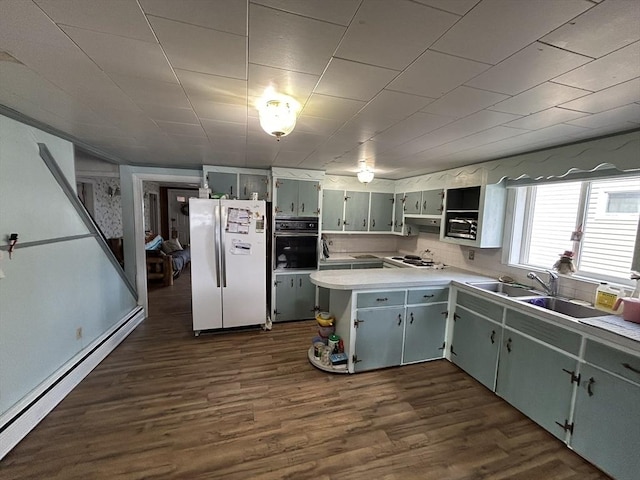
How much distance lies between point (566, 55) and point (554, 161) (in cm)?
168

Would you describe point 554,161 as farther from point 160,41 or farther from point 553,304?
point 160,41

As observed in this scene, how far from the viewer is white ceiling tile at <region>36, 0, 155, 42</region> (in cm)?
89

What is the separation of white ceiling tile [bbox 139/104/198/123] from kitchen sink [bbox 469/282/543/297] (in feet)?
9.86

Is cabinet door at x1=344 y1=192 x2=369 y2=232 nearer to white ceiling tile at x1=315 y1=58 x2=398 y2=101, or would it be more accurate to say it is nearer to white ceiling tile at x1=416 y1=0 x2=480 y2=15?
white ceiling tile at x1=315 y1=58 x2=398 y2=101

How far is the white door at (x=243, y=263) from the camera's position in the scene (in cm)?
343

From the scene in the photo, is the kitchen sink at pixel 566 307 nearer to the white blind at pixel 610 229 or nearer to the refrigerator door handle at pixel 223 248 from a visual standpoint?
the white blind at pixel 610 229

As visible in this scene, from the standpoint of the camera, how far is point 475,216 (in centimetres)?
322

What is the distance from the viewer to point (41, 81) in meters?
1.44

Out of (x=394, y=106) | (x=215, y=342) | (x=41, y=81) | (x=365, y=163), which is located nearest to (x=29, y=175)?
(x=41, y=81)

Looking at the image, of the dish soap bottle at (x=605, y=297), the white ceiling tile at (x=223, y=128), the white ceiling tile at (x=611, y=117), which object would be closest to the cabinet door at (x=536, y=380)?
the dish soap bottle at (x=605, y=297)

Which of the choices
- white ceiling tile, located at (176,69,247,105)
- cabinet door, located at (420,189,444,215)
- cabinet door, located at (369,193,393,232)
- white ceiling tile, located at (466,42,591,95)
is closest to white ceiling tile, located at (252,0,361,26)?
white ceiling tile, located at (176,69,247,105)

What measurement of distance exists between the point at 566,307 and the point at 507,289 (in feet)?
1.73

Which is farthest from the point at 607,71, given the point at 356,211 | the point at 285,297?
the point at 285,297

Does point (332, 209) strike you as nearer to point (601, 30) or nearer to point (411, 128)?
point (411, 128)
